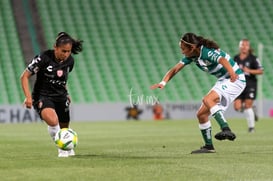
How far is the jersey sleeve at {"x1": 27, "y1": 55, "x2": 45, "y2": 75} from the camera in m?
10.4

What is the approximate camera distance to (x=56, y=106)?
10836mm

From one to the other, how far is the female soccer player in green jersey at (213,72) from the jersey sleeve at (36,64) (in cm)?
174

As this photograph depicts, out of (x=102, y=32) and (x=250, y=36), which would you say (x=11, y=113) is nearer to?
(x=102, y=32)

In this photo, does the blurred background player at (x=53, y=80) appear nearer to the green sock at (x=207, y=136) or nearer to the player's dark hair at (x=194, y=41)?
the player's dark hair at (x=194, y=41)

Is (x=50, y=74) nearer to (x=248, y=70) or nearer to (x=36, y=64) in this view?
(x=36, y=64)

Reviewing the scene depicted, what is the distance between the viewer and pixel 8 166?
901 cm

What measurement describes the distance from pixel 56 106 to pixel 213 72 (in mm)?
2442

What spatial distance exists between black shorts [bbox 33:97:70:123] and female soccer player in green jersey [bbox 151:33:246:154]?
1.33 metres

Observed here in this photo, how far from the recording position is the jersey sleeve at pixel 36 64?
10.4m

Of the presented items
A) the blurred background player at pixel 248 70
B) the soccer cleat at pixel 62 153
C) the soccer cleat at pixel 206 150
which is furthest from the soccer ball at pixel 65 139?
the blurred background player at pixel 248 70

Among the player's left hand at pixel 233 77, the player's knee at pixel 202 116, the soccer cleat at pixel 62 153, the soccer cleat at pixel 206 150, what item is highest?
the player's left hand at pixel 233 77

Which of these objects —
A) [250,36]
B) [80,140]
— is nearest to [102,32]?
[250,36]

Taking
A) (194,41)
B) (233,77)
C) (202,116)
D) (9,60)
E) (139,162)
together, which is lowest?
(139,162)

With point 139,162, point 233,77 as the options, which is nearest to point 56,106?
point 139,162
